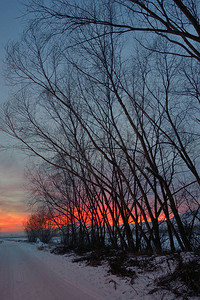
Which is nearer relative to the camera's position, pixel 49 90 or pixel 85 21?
pixel 85 21

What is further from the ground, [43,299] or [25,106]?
[25,106]

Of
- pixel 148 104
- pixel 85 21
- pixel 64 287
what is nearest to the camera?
pixel 85 21

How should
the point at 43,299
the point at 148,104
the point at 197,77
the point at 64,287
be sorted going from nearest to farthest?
the point at 43,299
the point at 64,287
the point at 197,77
the point at 148,104

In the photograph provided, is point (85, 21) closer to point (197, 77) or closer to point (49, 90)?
point (49, 90)

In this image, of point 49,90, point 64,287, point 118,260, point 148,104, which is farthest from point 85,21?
point 118,260

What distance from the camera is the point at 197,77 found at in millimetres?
6637

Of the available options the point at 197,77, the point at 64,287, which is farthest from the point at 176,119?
the point at 64,287

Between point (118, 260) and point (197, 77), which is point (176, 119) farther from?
point (118, 260)

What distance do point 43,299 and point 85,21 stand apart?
483cm

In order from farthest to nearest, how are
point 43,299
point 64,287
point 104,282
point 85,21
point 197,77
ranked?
point 197,77 → point 104,282 → point 64,287 → point 85,21 → point 43,299

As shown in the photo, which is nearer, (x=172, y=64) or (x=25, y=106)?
(x=172, y=64)

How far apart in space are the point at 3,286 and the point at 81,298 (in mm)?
2035

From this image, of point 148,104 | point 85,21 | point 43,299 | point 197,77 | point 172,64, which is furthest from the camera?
point 148,104

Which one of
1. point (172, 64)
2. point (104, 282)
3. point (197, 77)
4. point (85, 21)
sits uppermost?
point (172, 64)
